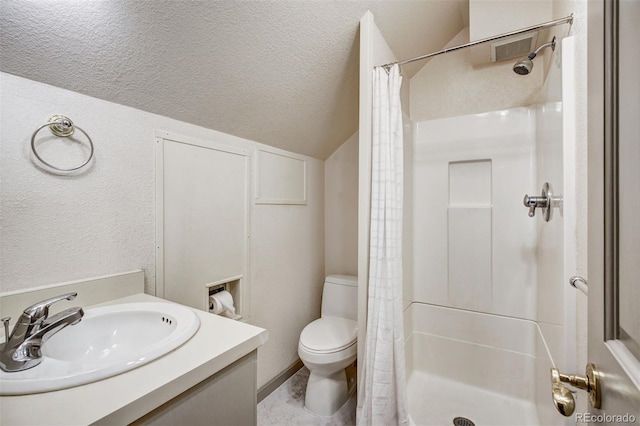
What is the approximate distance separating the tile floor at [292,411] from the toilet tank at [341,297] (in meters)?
0.53

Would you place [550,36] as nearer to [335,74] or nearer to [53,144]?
[335,74]

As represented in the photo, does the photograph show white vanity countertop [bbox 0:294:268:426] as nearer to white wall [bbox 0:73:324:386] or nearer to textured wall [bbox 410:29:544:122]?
white wall [bbox 0:73:324:386]

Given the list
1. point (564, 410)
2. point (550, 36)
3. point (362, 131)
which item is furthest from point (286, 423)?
point (550, 36)

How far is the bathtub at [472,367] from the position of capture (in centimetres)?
169

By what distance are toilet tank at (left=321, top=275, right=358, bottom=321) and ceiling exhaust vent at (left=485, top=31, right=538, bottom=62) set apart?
1.78 meters

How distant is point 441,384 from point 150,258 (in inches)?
78.5

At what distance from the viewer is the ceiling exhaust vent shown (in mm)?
1622

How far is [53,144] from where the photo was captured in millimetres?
1019

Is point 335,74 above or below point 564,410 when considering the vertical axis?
above

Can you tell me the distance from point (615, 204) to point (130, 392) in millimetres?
935

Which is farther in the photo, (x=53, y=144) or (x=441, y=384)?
(x=441, y=384)

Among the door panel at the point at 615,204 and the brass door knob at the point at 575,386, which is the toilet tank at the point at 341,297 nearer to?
the brass door knob at the point at 575,386

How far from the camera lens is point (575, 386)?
55cm

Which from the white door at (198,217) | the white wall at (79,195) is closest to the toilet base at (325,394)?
the white door at (198,217)
